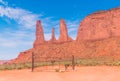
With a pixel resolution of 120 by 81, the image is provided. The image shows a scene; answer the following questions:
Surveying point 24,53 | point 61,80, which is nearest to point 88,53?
point 24,53

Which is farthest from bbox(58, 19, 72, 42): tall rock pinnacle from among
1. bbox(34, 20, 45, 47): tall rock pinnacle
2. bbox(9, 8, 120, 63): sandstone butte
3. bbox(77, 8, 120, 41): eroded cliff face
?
bbox(77, 8, 120, 41): eroded cliff face

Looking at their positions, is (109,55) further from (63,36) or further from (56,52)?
(63,36)

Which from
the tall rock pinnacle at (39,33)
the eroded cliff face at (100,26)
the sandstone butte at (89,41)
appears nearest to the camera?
the sandstone butte at (89,41)

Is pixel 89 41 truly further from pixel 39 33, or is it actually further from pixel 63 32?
pixel 39 33

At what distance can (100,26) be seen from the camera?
492 ft

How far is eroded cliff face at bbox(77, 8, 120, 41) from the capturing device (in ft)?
467

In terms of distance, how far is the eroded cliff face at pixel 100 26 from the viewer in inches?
5600

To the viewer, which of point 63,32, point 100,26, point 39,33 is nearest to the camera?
point 100,26

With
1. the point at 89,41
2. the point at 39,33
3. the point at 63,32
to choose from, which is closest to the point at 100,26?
the point at 89,41

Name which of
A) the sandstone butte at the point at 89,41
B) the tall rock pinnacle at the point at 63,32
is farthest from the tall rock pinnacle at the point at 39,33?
the tall rock pinnacle at the point at 63,32

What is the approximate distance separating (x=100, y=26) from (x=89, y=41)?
37.0ft

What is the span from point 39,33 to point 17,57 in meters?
18.4

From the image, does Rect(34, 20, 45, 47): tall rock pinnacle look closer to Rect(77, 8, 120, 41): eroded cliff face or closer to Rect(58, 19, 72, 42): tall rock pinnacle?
Rect(58, 19, 72, 42): tall rock pinnacle

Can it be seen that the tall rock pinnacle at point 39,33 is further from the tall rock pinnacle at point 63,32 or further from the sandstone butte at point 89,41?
the tall rock pinnacle at point 63,32
